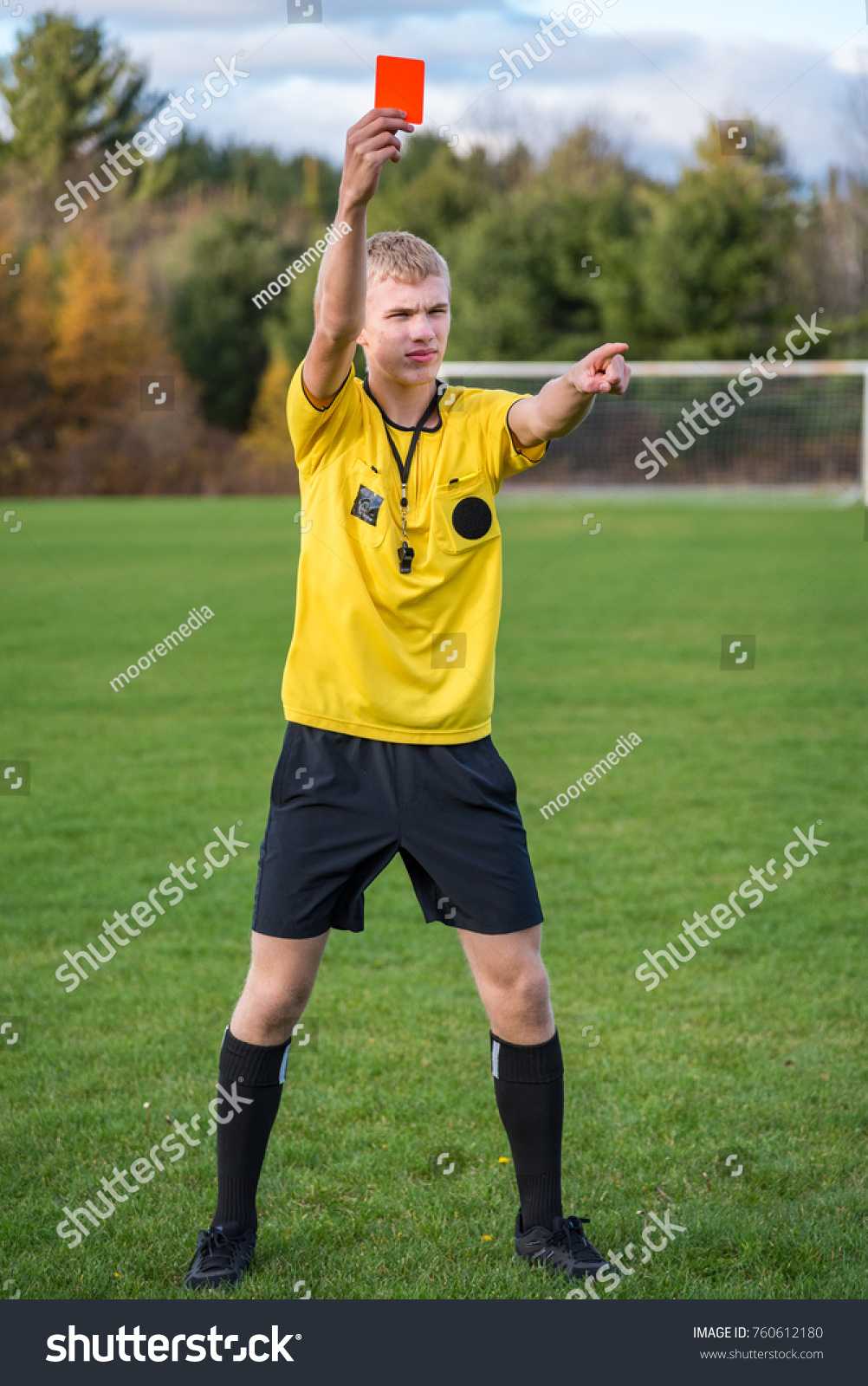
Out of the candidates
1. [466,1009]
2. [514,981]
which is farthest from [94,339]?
[514,981]

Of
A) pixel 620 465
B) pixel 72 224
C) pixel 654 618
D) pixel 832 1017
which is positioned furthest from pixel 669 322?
pixel 832 1017

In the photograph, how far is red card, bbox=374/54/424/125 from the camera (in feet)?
8.93

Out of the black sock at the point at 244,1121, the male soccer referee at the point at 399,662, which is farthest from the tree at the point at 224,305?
the black sock at the point at 244,1121

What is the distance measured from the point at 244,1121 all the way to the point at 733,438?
2902cm

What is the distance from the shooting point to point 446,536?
302 centimetres

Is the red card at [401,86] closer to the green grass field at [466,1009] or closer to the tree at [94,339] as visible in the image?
the green grass field at [466,1009]

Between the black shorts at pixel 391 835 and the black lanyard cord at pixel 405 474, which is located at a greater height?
the black lanyard cord at pixel 405 474

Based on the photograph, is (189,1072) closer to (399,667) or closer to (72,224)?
(399,667)

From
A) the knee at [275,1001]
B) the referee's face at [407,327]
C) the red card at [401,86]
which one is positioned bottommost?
the knee at [275,1001]

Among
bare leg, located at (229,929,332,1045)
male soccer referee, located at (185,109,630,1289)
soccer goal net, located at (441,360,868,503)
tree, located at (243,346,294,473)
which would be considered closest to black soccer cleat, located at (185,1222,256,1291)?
male soccer referee, located at (185,109,630,1289)

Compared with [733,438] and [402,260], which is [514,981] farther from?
[733,438]

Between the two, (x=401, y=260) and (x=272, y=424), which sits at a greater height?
(x=272, y=424)

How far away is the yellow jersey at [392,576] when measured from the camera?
3012mm

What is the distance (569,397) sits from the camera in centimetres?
293
